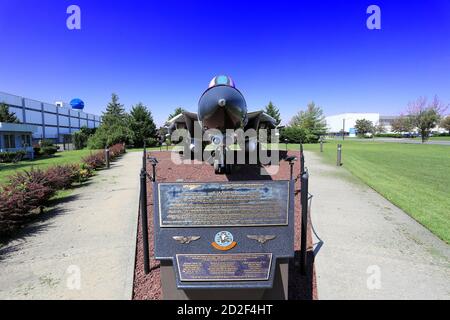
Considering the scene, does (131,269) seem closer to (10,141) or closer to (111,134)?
(10,141)

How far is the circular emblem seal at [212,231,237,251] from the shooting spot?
309 centimetres

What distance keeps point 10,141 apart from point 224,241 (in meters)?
30.4

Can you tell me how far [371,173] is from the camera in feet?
39.9

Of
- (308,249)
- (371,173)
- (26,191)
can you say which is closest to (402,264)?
(308,249)

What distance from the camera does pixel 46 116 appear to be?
2135 inches

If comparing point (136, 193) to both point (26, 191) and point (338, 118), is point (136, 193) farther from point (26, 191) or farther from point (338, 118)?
point (338, 118)

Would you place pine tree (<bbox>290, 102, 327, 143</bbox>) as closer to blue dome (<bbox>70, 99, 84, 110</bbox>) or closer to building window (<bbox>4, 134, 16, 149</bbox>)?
building window (<bbox>4, 134, 16, 149</bbox>)

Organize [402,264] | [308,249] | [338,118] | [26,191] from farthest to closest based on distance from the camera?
1. [338,118]
2. [26,191]
3. [308,249]
4. [402,264]

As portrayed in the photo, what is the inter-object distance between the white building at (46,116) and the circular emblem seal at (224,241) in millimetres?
44388

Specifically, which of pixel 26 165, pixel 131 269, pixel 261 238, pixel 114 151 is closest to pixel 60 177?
pixel 131 269

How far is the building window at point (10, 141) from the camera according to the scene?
24.1 meters

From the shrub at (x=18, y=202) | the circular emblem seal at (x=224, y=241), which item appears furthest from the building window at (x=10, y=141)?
the circular emblem seal at (x=224, y=241)
